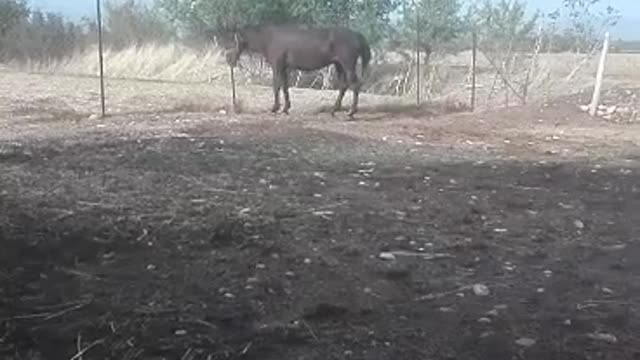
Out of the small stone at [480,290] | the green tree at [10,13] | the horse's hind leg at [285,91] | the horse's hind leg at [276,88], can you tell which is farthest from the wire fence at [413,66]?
the small stone at [480,290]

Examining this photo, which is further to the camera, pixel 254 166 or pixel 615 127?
pixel 615 127

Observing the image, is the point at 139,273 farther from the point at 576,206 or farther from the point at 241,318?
the point at 576,206

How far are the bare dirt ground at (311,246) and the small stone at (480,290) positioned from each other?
0.5 inches

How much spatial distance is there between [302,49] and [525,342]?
36.6ft

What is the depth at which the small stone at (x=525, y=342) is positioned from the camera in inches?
198

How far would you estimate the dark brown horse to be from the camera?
15.7 m

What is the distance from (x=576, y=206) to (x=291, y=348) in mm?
4510

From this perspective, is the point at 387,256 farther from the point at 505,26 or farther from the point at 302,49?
the point at 505,26

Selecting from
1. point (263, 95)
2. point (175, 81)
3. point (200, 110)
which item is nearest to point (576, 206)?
point (200, 110)

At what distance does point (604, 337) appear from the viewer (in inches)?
204

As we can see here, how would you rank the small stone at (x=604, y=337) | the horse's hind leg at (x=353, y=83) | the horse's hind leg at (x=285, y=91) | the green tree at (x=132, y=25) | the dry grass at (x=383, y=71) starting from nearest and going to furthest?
the small stone at (x=604, y=337) < the horse's hind leg at (x=353, y=83) < the horse's hind leg at (x=285, y=91) < the dry grass at (x=383, y=71) < the green tree at (x=132, y=25)

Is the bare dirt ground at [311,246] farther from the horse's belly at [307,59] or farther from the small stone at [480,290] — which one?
the horse's belly at [307,59]

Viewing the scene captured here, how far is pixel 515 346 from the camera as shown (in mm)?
5012

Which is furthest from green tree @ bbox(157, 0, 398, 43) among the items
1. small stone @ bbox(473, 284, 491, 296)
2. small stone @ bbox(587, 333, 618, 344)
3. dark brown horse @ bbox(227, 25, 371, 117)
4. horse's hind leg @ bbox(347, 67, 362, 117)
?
small stone @ bbox(587, 333, 618, 344)
